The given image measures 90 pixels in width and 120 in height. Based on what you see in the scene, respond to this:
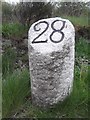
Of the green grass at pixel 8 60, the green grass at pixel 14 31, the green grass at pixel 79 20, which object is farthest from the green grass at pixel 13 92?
the green grass at pixel 79 20

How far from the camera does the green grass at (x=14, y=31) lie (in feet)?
23.4

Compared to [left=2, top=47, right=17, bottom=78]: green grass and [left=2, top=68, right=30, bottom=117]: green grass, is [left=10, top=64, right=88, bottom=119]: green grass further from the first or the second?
[left=2, top=47, right=17, bottom=78]: green grass

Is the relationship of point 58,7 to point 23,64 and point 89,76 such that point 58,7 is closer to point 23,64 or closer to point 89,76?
point 23,64

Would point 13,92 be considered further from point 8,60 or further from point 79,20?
point 79,20

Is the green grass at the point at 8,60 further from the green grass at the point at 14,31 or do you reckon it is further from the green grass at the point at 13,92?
the green grass at the point at 14,31

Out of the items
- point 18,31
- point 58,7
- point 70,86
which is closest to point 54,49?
point 70,86

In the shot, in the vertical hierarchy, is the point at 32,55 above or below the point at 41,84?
above

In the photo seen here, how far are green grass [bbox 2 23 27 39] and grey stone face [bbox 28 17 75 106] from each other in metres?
3.06

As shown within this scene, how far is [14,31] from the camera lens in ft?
24.0

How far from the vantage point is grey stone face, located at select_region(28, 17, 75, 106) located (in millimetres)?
3824

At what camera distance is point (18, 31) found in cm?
733

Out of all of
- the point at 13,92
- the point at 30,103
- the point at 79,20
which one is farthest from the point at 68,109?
the point at 79,20

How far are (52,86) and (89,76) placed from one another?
0.73 meters

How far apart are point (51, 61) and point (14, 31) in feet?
11.8
